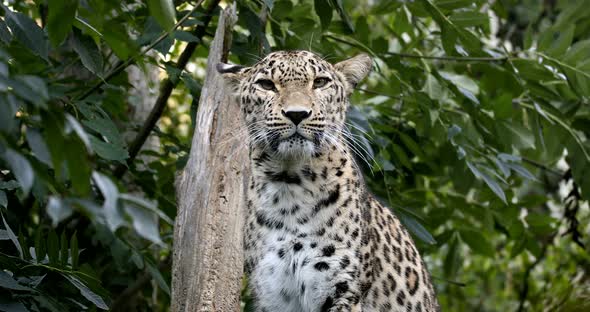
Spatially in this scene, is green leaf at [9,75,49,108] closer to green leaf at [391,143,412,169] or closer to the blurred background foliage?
the blurred background foliage

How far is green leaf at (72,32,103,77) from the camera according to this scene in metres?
5.38

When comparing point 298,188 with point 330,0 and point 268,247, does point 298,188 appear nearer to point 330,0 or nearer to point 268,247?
point 268,247

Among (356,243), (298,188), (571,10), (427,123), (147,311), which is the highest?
(571,10)

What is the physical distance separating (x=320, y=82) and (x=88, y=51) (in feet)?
5.30

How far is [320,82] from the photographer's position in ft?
20.0

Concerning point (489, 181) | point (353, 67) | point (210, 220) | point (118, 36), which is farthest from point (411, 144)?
point (118, 36)

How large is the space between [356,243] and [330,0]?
1632 mm

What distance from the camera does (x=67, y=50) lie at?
24.6 ft

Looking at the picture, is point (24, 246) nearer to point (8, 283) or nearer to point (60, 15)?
point (8, 283)

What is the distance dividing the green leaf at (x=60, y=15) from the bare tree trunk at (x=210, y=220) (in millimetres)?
1702

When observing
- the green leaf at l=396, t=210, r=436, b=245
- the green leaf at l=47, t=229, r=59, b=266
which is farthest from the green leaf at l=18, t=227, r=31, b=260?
the green leaf at l=396, t=210, r=436, b=245

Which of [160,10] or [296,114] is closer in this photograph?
[160,10]

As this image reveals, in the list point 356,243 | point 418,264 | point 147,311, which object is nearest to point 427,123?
point 418,264

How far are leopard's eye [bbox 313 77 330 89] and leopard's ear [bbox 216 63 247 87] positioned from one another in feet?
1.67
